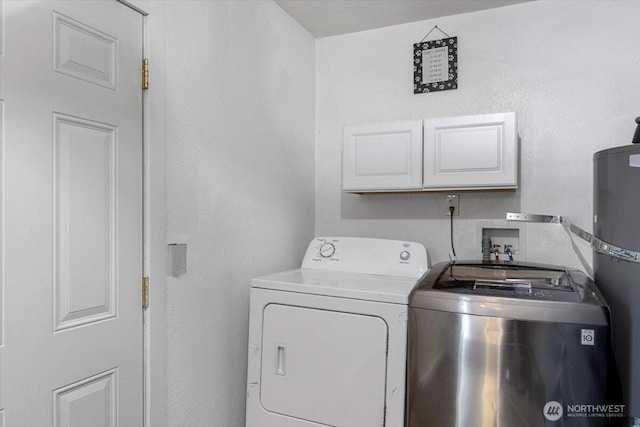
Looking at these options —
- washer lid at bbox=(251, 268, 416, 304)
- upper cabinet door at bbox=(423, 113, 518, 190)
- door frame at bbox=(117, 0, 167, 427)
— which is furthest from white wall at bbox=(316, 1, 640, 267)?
→ door frame at bbox=(117, 0, 167, 427)

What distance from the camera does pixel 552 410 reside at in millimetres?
1318

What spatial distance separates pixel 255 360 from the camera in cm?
175

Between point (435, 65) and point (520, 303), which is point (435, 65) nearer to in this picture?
point (435, 65)

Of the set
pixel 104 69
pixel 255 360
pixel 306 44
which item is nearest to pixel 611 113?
pixel 306 44

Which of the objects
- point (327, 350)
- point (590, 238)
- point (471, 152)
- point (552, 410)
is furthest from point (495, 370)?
point (471, 152)

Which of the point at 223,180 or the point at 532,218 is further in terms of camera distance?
the point at 532,218

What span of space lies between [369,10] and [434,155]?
2.83 feet

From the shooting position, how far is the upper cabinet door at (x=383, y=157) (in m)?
2.06

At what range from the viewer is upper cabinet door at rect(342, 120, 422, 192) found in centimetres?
206

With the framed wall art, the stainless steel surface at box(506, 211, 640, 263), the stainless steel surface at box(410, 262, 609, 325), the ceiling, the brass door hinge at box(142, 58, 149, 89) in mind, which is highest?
the ceiling

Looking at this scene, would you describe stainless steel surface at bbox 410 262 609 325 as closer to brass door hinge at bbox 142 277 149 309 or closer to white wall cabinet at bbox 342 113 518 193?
white wall cabinet at bbox 342 113 518 193

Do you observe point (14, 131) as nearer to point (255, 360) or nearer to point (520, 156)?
point (255, 360)

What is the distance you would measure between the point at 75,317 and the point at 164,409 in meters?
0.50

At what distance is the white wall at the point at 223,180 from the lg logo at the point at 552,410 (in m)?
1.21
